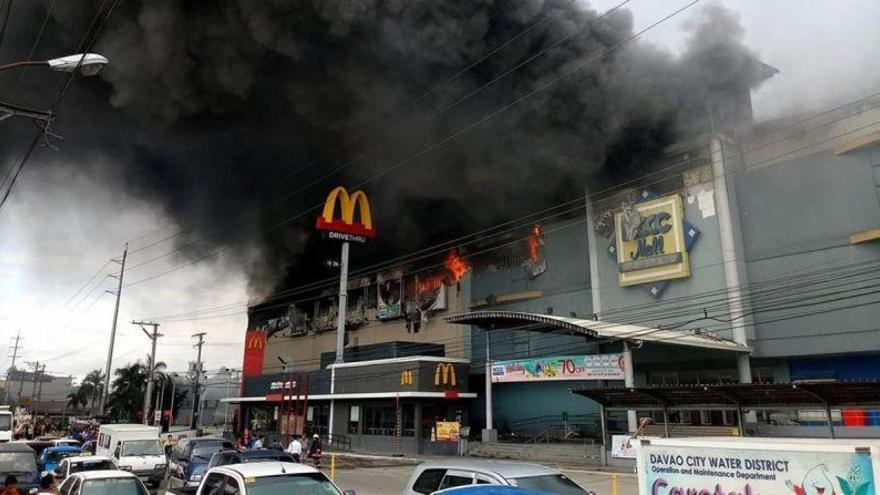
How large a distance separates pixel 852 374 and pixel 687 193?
10167 millimetres

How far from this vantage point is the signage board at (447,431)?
33.6m

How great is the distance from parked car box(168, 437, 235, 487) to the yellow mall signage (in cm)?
2063

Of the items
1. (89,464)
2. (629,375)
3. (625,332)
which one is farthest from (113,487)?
(625,332)

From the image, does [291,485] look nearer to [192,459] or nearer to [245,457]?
[245,457]

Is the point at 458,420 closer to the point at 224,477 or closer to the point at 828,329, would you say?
the point at 828,329

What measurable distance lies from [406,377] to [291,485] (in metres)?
27.7

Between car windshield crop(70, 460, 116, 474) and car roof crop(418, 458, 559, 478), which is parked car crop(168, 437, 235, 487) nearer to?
car windshield crop(70, 460, 116, 474)

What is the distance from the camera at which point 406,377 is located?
1368 inches

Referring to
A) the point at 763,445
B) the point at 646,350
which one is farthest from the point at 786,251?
the point at 763,445

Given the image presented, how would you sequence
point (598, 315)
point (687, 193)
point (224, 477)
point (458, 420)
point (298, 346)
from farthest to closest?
point (298, 346), point (458, 420), point (598, 315), point (687, 193), point (224, 477)

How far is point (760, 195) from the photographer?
27.8 meters

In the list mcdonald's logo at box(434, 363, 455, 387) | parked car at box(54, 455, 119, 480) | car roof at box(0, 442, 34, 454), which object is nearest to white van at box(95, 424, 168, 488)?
car roof at box(0, 442, 34, 454)

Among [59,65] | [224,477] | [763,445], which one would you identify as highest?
[59,65]

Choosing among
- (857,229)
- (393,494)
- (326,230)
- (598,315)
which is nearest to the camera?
(393,494)
